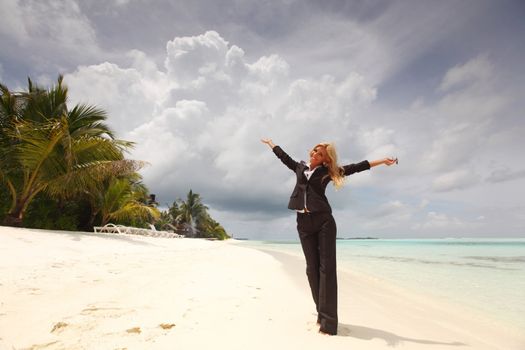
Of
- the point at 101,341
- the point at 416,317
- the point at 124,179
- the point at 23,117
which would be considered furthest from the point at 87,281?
the point at 124,179

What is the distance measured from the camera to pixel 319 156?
329cm

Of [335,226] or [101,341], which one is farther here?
[335,226]

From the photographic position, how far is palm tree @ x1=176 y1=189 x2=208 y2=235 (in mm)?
54594

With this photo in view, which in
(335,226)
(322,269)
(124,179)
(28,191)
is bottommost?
(322,269)

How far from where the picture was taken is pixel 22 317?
270 centimetres

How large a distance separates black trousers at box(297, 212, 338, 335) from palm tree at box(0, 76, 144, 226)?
1045 centimetres

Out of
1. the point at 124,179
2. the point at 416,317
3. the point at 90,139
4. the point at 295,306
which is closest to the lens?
the point at 295,306

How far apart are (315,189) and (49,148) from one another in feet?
35.1

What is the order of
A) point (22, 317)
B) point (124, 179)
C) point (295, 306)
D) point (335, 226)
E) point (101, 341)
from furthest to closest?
point (124, 179) → point (295, 306) → point (335, 226) → point (22, 317) → point (101, 341)

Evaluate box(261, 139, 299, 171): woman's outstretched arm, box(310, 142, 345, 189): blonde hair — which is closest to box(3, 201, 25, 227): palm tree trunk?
box(261, 139, 299, 171): woman's outstretched arm

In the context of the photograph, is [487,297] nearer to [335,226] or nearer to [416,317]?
[416,317]

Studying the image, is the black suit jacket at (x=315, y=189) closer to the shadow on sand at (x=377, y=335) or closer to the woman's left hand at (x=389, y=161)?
the woman's left hand at (x=389, y=161)

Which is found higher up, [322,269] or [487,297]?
[322,269]

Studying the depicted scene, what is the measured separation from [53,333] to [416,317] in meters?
4.27
